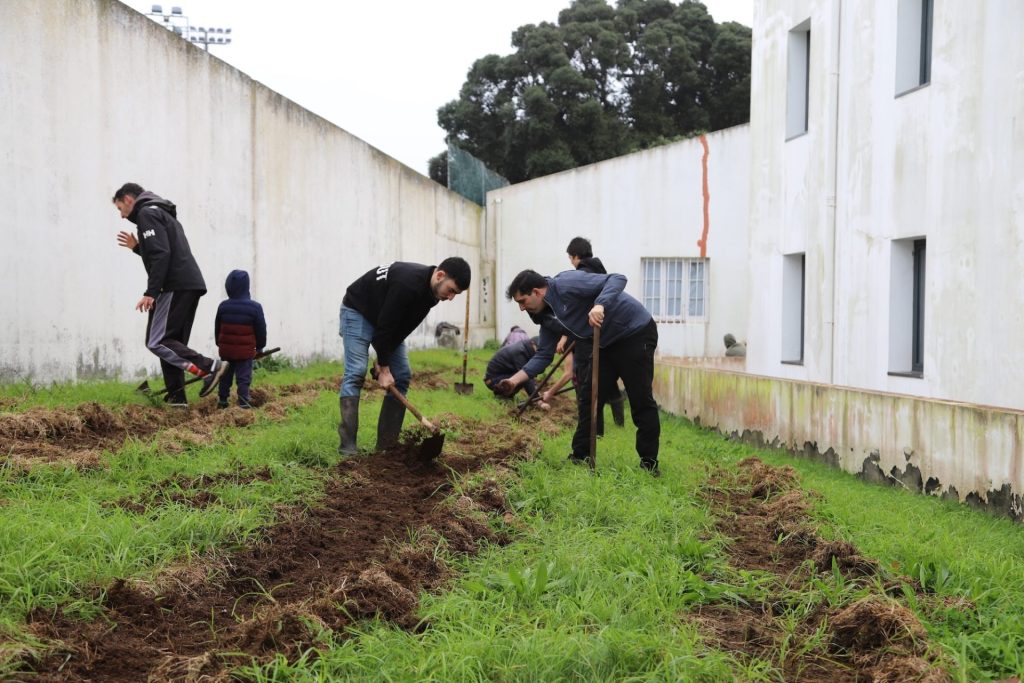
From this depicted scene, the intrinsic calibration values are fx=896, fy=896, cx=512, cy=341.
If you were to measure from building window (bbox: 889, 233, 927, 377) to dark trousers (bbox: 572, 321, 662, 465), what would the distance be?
180 inches

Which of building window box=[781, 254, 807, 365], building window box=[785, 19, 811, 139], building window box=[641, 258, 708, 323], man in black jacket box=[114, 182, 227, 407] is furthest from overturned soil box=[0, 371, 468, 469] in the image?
building window box=[641, 258, 708, 323]

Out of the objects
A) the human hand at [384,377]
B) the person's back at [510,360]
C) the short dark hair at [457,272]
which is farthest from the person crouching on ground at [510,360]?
the short dark hair at [457,272]

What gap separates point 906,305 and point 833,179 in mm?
2048

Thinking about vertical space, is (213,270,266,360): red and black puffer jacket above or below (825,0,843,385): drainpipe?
below

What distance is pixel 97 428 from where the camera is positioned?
20.7 ft

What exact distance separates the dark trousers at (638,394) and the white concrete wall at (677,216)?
13965mm

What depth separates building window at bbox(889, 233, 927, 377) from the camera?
1002cm

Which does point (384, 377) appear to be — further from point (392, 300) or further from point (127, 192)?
point (127, 192)

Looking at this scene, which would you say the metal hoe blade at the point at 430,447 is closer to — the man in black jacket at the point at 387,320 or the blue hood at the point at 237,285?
the man in black jacket at the point at 387,320

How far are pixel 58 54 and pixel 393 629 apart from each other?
7.16 m

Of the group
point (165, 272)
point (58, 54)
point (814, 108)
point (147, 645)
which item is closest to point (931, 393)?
point (814, 108)

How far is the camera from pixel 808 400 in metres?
7.87

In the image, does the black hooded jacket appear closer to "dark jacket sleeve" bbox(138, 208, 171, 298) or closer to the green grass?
"dark jacket sleeve" bbox(138, 208, 171, 298)

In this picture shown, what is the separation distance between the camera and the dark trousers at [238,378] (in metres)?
8.24
